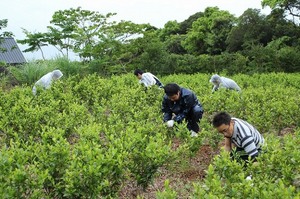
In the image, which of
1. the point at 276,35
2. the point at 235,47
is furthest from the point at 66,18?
the point at 276,35

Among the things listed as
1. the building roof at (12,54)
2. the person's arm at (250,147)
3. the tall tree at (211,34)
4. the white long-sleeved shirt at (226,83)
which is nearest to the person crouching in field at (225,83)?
the white long-sleeved shirt at (226,83)

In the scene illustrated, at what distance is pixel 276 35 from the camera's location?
26.1m

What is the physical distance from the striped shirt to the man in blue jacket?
1.72 metres

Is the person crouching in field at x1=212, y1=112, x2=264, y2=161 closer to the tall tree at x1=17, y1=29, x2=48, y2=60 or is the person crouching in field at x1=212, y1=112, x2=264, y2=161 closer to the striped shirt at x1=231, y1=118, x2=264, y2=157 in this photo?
the striped shirt at x1=231, y1=118, x2=264, y2=157

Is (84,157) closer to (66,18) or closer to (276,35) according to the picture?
(66,18)

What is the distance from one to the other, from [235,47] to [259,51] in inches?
262

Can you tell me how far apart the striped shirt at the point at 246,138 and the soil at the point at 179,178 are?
62 centimetres

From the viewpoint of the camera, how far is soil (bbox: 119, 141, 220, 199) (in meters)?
5.02

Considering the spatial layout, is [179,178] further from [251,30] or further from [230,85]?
[251,30]

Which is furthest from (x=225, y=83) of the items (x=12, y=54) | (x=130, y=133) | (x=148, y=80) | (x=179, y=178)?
(x=12, y=54)

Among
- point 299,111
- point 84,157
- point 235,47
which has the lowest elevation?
point 235,47

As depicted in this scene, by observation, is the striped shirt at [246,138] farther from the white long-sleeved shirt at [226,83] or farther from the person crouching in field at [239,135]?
the white long-sleeved shirt at [226,83]

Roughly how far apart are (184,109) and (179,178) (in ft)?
5.15

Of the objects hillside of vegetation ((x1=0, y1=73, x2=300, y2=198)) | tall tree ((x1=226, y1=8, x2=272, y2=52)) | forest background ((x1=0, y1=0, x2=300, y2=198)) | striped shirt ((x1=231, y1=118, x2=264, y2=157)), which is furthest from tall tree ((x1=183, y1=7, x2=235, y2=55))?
striped shirt ((x1=231, y1=118, x2=264, y2=157))
